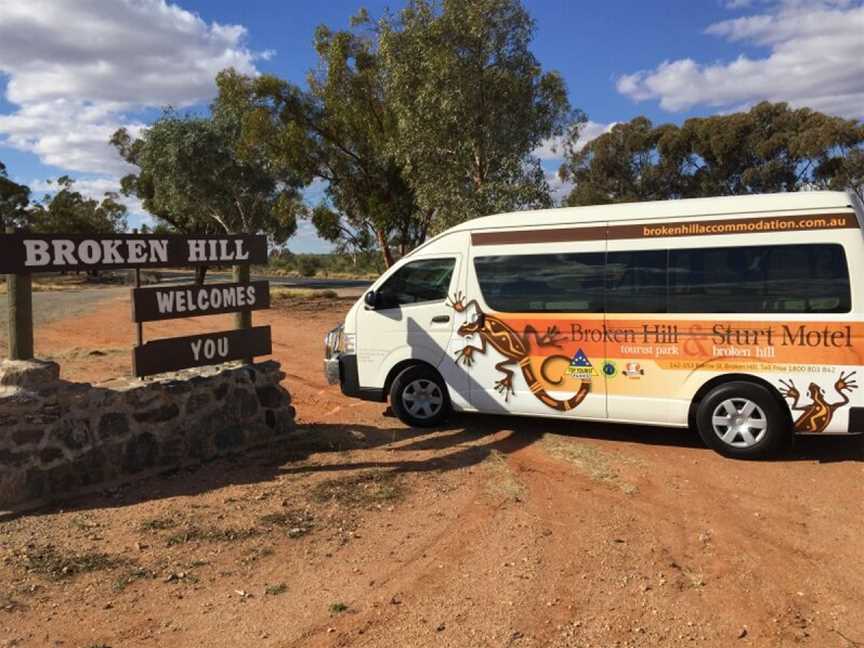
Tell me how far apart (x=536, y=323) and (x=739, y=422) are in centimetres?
213

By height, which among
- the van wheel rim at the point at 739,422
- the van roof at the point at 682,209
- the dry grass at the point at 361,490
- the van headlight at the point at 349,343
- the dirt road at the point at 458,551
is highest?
the van roof at the point at 682,209

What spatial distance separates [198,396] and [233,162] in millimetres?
22033

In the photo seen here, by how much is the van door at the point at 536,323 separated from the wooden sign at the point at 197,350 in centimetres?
216

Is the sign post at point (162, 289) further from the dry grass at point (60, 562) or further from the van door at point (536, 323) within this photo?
the van door at point (536, 323)

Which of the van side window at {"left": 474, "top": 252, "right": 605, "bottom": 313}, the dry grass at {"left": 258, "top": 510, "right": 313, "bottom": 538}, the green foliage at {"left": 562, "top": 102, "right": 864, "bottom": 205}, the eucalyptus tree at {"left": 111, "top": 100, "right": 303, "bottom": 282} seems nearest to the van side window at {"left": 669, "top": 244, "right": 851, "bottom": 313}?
the van side window at {"left": 474, "top": 252, "right": 605, "bottom": 313}

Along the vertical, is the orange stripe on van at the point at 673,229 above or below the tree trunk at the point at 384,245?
below

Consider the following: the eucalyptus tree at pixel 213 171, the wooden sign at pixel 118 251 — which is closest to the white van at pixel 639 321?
the wooden sign at pixel 118 251

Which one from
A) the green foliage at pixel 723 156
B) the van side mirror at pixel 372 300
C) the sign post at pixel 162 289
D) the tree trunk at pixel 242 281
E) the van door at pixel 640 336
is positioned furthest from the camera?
the green foliage at pixel 723 156

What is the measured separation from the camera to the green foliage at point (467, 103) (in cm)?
1556

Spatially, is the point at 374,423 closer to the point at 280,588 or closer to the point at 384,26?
the point at 280,588

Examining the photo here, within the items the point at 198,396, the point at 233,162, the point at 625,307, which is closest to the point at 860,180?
the point at 233,162

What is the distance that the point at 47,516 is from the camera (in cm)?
530

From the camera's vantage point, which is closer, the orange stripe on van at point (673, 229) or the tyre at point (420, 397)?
the orange stripe on van at point (673, 229)

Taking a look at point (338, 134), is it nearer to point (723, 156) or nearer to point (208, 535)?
point (208, 535)
